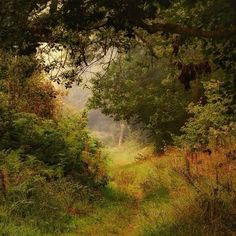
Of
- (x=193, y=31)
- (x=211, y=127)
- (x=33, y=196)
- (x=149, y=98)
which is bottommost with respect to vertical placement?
(x=33, y=196)

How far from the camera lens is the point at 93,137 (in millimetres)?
17094

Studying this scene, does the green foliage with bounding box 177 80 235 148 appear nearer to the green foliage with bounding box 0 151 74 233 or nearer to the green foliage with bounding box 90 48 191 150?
the green foliage with bounding box 0 151 74 233

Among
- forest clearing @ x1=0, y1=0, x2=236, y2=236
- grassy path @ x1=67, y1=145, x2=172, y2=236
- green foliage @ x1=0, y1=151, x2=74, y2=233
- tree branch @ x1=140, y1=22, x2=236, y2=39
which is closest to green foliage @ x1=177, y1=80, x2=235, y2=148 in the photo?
forest clearing @ x1=0, y1=0, x2=236, y2=236

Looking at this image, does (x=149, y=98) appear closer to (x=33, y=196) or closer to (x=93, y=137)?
(x=93, y=137)

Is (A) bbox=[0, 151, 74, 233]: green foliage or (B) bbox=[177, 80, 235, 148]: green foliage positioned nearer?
(A) bbox=[0, 151, 74, 233]: green foliage

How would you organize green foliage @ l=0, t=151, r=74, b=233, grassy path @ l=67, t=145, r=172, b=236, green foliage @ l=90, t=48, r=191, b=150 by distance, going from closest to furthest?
green foliage @ l=0, t=151, r=74, b=233 → grassy path @ l=67, t=145, r=172, b=236 → green foliage @ l=90, t=48, r=191, b=150

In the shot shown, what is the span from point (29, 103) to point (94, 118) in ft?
141

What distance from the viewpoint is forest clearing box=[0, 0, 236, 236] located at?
690 centimetres

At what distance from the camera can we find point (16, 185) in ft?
33.9

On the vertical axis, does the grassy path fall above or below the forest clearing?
below

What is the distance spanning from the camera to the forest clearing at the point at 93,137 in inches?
272

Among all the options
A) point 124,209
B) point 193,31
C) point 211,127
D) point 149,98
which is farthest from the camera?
point 149,98

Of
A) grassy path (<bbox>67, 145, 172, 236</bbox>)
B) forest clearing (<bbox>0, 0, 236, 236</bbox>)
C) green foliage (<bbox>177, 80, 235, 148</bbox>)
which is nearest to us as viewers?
forest clearing (<bbox>0, 0, 236, 236</bbox>)

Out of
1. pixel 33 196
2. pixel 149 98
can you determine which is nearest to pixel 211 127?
pixel 33 196
